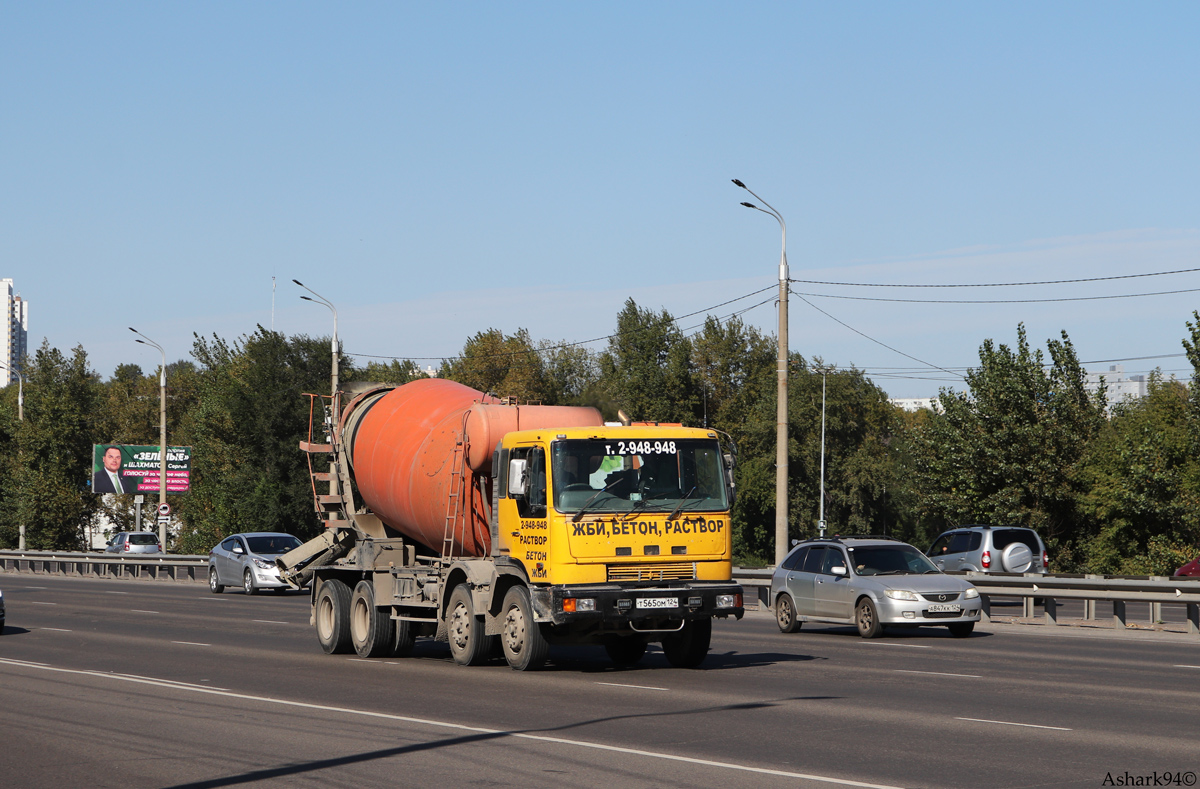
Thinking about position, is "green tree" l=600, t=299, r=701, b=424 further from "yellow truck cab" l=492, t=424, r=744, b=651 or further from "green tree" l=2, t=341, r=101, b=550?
"yellow truck cab" l=492, t=424, r=744, b=651

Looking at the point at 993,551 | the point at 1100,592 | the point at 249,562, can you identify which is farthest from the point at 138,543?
the point at 1100,592

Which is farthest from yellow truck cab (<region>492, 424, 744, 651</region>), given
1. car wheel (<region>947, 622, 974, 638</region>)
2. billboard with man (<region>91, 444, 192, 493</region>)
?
billboard with man (<region>91, 444, 192, 493</region>)

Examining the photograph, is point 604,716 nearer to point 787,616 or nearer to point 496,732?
point 496,732

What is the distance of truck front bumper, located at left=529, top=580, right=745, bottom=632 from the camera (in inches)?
588

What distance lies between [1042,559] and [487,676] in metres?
19.0

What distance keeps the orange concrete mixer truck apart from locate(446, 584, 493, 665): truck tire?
0.8 inches

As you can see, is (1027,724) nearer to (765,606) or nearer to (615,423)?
(615,423)

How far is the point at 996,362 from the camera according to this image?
4850cm

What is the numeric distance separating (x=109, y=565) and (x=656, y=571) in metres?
43.7

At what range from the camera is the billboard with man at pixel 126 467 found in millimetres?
65000

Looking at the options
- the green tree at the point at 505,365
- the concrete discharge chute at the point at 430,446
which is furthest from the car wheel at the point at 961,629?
the green tree at the point at 505,365

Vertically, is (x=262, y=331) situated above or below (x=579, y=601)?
above

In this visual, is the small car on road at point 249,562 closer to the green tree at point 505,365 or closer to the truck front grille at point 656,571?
the truck front grille at point 656,571

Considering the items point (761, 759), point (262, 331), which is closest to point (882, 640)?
point (761, 759)
